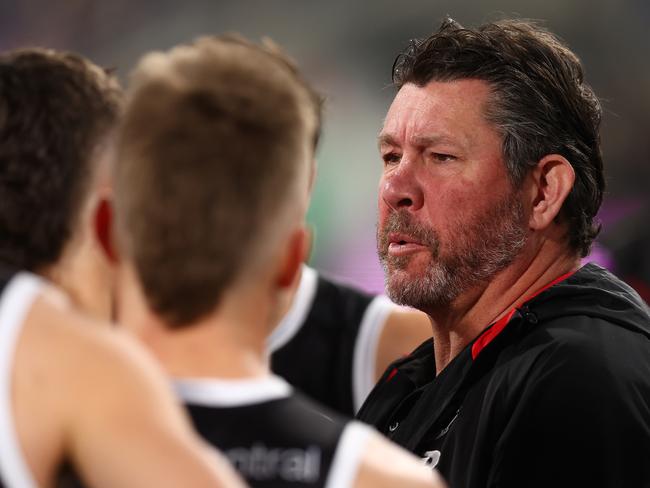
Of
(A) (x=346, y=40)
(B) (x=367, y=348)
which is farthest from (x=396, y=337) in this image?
(A) (x=346, y=40)

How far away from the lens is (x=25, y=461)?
942mm

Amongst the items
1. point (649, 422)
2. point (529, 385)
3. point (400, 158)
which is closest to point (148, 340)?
point (529, 385)

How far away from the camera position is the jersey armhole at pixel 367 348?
8.24 feet

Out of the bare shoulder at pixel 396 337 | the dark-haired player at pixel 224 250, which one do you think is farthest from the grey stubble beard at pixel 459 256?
the dark-haired player at pixel 224 250

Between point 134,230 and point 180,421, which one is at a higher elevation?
point 134,230

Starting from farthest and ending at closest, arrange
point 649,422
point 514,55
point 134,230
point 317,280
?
1. point 317,280
2. point 514,55
3. point 649,422
4. point 134,230

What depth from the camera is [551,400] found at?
6.08 feet

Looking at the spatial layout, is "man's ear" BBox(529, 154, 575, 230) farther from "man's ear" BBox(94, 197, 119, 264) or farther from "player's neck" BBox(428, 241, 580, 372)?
"man's ear" BBox(94, 197, 119, 264)

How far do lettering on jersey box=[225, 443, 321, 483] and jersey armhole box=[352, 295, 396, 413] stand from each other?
1477 millimetres

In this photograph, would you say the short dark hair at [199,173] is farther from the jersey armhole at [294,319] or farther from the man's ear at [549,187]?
the jersey armhole at [294,319]

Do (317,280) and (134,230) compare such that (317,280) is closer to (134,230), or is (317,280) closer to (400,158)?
(400,158)

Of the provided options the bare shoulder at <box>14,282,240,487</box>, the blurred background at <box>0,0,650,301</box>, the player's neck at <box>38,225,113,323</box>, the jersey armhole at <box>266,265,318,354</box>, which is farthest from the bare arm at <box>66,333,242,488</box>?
the blurred background at <box>0,0,650,301</box>

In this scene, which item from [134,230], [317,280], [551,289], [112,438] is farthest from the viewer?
[317,280]

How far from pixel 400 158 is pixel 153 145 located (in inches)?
56.6
